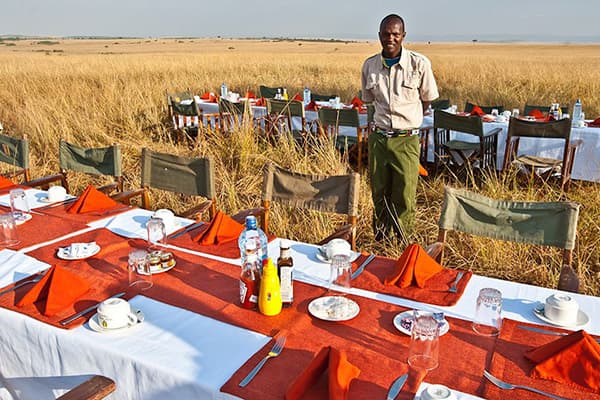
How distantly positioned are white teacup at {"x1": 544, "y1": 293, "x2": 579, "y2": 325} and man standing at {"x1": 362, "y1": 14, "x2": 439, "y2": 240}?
1976 millimetres

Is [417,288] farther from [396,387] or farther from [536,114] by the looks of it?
[536,114]

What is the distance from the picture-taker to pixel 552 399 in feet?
4.11

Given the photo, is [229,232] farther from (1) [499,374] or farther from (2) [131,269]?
(1) [499,374]

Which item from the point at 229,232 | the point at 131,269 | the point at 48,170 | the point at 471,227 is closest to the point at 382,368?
the point at 131,269

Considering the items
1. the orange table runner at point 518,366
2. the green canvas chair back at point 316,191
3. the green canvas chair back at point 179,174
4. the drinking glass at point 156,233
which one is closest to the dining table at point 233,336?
the orange table runner at point 518,366

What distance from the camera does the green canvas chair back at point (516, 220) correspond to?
7.48 ft

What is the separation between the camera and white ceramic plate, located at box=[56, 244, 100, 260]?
2.08 meters

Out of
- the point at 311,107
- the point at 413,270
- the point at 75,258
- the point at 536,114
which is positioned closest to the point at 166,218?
the point at 75,258

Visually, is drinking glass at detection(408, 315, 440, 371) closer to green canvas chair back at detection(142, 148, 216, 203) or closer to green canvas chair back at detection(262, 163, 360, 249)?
green canvas chair back at detection(262, 163, 360, 249)

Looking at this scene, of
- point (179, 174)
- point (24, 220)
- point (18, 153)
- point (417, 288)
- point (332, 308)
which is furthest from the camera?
point (18, 153)

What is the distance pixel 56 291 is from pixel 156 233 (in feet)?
1.77

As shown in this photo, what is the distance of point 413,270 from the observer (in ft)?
6.17

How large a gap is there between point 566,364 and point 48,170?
18.8ft

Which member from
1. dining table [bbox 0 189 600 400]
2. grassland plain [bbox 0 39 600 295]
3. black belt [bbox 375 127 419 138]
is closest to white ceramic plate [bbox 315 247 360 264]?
dining table [bbox 0 189 600 400]
